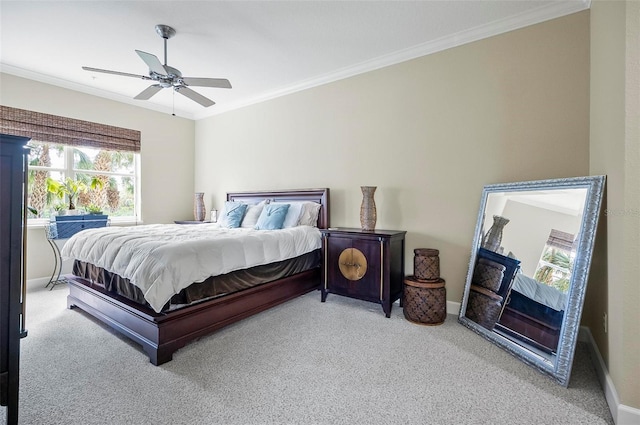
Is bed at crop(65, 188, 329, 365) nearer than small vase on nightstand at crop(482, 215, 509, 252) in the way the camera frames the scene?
Yes

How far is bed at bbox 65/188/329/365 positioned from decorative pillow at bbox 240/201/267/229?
3.42 feet

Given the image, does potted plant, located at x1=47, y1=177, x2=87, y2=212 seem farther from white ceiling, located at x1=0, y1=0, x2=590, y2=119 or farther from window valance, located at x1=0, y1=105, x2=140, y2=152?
white ceiling, located at x1=0, y1=0, x2=590, y2=119

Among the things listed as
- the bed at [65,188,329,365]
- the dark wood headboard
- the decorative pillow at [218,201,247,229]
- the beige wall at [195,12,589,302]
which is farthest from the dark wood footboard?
the beige wall at [195,12,589,302]

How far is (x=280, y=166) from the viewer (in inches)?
180

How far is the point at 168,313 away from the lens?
85.1 inches

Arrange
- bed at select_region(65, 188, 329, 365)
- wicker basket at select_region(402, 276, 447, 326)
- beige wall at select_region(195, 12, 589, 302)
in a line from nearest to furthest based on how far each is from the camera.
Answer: bed at select_region(65, 188, 329, 365)
beige wall at select_region(195, 12, 589, 302)
wicker basket at select_region(402, 276, 447, 326)

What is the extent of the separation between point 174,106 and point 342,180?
3629 millimetres

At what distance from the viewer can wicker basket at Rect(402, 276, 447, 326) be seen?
109 inches

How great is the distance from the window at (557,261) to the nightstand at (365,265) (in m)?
1.24

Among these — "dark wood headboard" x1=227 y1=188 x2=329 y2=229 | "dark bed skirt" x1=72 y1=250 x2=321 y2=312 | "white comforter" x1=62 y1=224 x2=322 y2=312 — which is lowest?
"dark bed skirt" x1=72 y1=250 x2=321 y2=312

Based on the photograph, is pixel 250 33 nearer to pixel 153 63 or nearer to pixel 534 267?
pixel 153 63

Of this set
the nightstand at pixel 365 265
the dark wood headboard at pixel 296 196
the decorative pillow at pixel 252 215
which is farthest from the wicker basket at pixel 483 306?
the decorative pillow at pixel 252 215

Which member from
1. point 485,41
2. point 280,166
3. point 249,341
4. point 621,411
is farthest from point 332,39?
point 621,411

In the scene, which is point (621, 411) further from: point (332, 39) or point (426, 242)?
point (332, 39)
